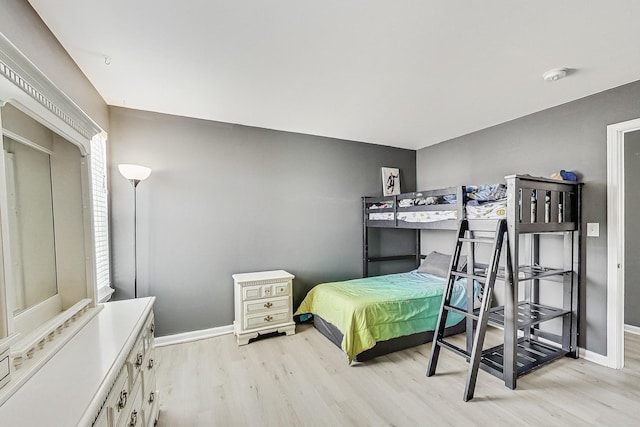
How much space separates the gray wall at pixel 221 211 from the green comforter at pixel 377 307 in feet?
1.99

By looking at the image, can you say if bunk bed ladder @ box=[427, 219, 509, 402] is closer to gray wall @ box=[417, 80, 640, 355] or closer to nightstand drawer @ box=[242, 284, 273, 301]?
gray wall @ box=[417, 80, 640, 355]

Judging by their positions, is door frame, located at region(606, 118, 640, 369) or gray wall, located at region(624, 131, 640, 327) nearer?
door frame, located at region(606, 118, 640, 369)

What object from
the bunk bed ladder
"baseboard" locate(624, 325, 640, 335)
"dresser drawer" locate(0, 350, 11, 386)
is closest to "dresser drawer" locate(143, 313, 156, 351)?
"dresser drawer" locate(0, 350, 11, 386)

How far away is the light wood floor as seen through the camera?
1.84 m

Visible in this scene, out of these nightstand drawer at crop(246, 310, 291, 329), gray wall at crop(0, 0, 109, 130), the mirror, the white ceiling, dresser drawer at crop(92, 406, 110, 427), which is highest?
the white ceiling

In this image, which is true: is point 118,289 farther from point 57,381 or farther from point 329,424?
point 329,424

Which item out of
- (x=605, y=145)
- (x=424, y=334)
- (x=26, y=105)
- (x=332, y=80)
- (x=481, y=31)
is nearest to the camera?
(x=26, y=105)

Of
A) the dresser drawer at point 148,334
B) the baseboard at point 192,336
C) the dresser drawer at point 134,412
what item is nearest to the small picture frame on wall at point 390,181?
the baseboard at point 192,336

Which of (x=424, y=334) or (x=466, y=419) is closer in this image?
(x=466, y=419)

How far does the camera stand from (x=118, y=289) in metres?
2.71

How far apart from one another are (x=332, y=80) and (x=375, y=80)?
1.12 feet

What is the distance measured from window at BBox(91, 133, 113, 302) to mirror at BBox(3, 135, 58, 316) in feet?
3.92

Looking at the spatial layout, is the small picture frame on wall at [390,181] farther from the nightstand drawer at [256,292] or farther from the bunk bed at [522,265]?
the nightstand drawer at [256,292]

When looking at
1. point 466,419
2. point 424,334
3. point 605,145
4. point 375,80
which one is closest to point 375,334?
point 424,334
